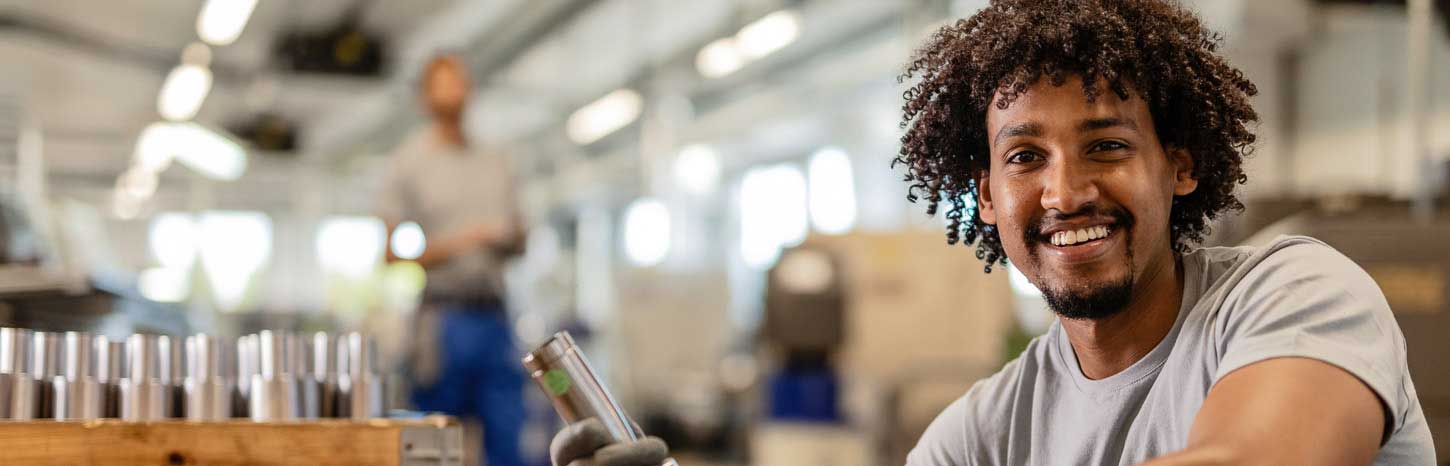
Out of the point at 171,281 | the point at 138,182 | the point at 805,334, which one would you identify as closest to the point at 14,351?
the point at 805,334

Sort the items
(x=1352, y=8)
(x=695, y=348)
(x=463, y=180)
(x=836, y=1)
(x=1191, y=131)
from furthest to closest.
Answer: (x=836, y=1) → (x=695, y=348) → (x=1352, y=8) → (x=463, y=180) → (x=1191, y=131)

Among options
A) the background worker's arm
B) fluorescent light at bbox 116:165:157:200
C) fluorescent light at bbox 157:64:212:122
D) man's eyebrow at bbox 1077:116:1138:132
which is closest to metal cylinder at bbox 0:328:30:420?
man's eyebrow at bbox 1077:116:1138:132

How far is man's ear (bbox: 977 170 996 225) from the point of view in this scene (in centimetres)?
161

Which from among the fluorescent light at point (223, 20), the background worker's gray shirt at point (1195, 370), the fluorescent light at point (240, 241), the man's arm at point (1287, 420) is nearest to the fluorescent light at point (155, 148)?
the fluorescent light at point (223, 20)

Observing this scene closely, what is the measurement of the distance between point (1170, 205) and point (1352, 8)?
4.83m

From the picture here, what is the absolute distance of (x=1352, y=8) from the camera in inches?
223

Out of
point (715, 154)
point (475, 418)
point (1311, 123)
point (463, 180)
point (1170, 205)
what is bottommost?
point (475, 418)

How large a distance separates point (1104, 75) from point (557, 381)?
0.61m

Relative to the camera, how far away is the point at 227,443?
1.39 metres

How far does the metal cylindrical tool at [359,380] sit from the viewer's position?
1476 mm

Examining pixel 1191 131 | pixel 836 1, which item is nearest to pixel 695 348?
pixel 836 1

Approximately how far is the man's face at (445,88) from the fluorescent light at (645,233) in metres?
13.0

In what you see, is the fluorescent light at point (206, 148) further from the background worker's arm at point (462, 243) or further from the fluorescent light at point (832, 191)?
the background worker's arm at point (462, 243)

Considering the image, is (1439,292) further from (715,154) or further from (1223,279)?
(715,154)
